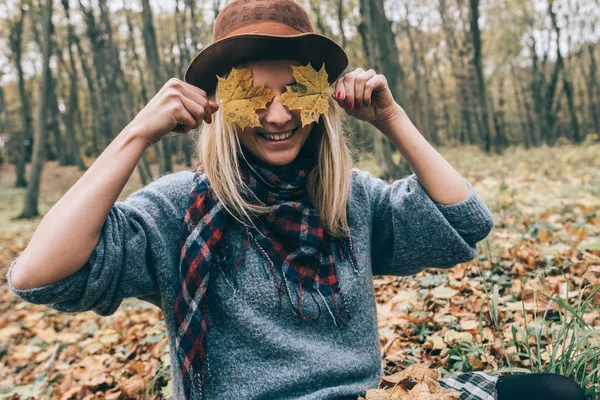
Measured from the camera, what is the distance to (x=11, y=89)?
1251 inches

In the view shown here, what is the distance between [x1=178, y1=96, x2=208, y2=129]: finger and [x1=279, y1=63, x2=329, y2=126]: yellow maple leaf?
27 cm

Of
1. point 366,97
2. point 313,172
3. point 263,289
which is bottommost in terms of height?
point 263,289

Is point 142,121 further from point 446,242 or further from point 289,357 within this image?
point 446,242

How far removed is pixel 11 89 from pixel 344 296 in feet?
125

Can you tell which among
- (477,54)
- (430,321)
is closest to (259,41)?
(430,321)

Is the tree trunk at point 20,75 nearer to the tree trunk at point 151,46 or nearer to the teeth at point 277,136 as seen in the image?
the tree trunk at point 151,46

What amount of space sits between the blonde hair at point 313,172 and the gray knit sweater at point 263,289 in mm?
110

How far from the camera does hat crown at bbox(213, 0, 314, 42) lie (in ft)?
4.86

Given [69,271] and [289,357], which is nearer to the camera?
[69,271]

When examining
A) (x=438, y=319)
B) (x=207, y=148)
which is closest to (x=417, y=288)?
(x=438, y=319)

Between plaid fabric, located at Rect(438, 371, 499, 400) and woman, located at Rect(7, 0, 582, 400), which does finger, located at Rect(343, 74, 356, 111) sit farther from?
plaid fabric, located at Rect(438, 371, 499, 400)

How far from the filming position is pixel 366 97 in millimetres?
1525

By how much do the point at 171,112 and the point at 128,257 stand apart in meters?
0.47

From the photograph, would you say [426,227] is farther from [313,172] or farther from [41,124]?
[41,124]
